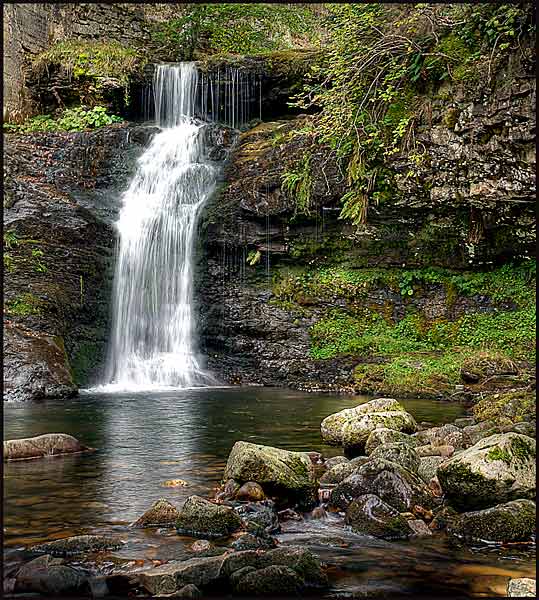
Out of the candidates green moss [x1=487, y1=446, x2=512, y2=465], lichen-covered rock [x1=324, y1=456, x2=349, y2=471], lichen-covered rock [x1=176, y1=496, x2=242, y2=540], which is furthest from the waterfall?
green moss [x1=487, y1=446, x2=512, y2=465]

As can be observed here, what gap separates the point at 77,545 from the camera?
3.93 meters

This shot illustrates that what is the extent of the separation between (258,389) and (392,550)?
32.0ft

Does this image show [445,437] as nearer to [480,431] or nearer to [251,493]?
[480,431]

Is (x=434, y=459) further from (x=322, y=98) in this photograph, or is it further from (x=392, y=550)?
(x=322, y=98)

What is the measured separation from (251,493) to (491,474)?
1760 millimetres

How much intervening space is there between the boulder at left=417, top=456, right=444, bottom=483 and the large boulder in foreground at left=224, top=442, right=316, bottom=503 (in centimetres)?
95

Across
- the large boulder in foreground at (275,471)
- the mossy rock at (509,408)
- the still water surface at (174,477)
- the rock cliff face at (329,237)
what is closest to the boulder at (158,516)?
the still water surface at (174,477)

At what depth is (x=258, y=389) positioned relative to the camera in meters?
13.8

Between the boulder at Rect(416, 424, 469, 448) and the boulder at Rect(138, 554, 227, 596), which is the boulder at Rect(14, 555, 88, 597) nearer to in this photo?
the boulder at Rect(138, 554, 227, 596)

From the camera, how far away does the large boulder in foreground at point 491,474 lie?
4.52 meters

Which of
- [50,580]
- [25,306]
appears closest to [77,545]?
[50,580]

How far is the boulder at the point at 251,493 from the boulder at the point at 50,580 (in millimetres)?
1680

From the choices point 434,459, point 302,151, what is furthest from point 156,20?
point 434,459

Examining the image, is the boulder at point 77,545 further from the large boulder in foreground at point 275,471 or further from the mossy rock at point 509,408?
the mossy rock at point 509,408
